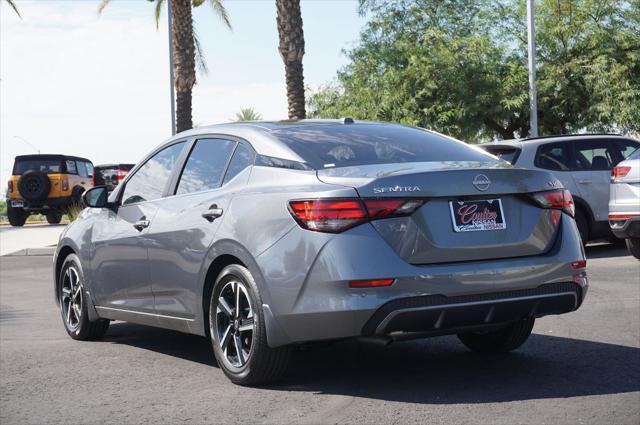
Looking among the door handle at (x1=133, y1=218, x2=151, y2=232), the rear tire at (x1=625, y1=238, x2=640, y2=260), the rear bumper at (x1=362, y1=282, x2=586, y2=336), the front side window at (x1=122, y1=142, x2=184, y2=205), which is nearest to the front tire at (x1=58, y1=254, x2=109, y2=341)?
the front side window at (x1=122, y1=142, x2=184, y2=205)

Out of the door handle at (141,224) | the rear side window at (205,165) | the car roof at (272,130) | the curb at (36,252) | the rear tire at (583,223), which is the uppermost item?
the car roof at (272,130)

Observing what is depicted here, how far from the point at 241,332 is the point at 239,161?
1.13 m

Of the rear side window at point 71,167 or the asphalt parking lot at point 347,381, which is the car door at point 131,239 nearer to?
the asphalt parking lot at point 347,381

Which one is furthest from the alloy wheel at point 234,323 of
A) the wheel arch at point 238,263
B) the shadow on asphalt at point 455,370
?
the shadow on asphalt at point 455,370

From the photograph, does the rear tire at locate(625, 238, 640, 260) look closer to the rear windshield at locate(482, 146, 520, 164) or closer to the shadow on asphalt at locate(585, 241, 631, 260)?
the shadow on asphalt at locate(585, 241, 631, 260)

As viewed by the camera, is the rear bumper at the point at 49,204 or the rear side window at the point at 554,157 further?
the rear bumper at the point at 49,204

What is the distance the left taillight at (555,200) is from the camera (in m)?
6.50

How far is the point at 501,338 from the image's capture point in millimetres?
7465

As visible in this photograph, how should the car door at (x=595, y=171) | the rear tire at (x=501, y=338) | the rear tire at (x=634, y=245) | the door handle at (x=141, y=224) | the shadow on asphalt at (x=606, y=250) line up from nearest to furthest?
the rear tire at (x=501, y=338) < the door handle at (x=141, y=224) < the rear tire at (x=634, y=245) < the car door at (x=595, y=171) < the shadow on asphalt at (x=606, y=250)

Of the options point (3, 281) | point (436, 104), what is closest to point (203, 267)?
point (3, 281)

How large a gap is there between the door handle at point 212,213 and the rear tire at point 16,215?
1078 inches

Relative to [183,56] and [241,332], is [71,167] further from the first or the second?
[241,332]

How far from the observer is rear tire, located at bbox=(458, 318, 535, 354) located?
7383mm

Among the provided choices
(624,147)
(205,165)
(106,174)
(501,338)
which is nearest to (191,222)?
(205,165)
